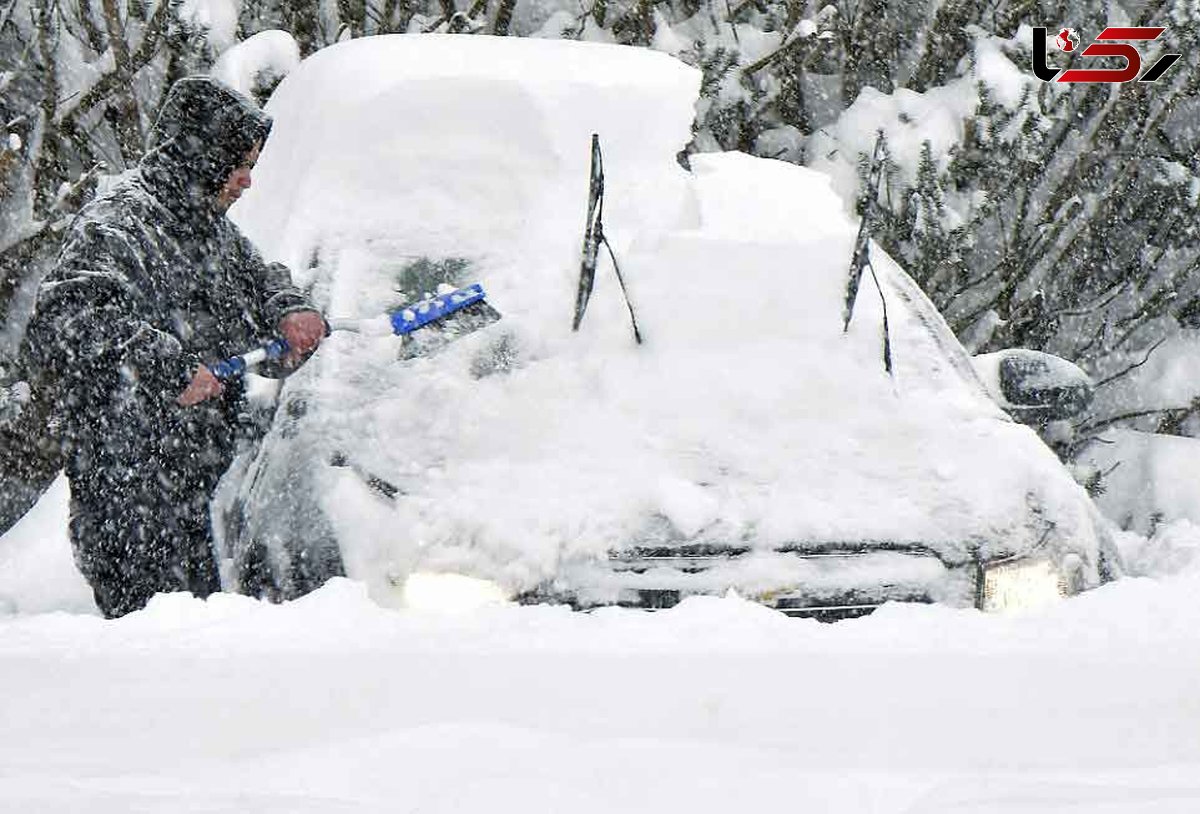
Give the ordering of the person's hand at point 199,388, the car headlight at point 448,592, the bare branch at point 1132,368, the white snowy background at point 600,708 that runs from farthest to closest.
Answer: the bare branch at point 1132,368, the person's hand at point 199,388, the car headlight at point 448,592, the white snowy background at point 600,708

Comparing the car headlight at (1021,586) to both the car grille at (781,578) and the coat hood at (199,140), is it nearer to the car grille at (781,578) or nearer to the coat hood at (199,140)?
the car grille at (781,578)

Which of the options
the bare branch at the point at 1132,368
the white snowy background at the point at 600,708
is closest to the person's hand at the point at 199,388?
the white snowy background at the point at 600,708

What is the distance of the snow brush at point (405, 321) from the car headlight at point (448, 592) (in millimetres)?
933

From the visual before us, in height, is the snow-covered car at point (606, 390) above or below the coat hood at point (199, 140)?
below

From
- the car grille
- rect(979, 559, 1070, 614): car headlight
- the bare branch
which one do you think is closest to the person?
the car grille

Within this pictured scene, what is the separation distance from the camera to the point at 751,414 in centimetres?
343

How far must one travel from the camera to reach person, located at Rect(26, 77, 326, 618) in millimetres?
3459

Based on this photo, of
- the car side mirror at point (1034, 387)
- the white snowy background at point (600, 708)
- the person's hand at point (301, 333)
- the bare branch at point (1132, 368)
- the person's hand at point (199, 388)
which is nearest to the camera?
the white snowy background at point (600, 708)

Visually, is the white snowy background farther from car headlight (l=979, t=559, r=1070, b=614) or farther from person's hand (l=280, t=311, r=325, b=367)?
person's hand (l=280, t=311, r=325, b=367)

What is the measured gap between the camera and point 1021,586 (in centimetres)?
311

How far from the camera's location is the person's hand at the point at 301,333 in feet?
12.0

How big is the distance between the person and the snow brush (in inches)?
1.9

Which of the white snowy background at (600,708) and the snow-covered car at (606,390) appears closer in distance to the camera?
the white snowy background at (600,708)

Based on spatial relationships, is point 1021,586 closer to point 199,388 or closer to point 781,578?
point 781,578
